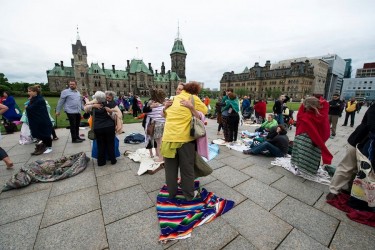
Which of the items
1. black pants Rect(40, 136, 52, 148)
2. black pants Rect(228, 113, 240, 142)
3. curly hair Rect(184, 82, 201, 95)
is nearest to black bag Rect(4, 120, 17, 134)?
black pants Rect(40, 136, 52, 148)

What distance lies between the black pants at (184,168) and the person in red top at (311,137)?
2725 mm

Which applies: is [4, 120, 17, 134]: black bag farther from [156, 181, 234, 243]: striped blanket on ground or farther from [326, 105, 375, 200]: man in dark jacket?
[326, 105, 375, 200]: man in dark jacket

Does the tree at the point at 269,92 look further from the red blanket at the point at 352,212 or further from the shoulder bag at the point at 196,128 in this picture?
the shoulder bag at the point at 196,128

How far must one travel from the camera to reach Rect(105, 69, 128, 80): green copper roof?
241 ft

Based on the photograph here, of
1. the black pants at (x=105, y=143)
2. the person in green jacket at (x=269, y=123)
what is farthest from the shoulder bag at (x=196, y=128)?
the person in green jacket at (x=269, y=123)

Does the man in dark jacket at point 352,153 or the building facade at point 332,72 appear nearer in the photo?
the man in dark jacket at point 352,153

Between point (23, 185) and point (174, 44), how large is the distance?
296ft

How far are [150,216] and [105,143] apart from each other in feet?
8.22

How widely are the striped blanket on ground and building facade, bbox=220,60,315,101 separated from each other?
73.4 metres

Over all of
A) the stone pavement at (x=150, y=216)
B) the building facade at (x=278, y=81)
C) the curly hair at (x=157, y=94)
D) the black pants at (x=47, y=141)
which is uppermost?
the building facade at (x=278, y=81)

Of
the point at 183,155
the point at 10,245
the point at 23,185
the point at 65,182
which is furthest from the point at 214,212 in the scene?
the point at 23,185

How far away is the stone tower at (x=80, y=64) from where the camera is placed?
6359 cm

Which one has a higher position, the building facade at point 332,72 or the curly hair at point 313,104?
the building facade at point 332,72

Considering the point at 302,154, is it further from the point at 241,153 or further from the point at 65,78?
the point at 65,78
